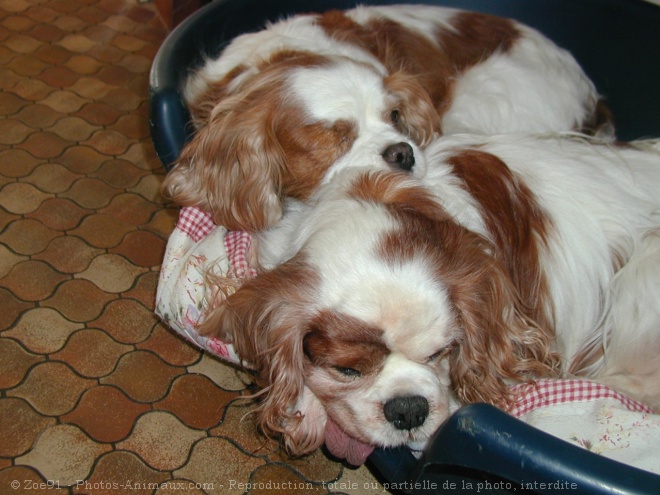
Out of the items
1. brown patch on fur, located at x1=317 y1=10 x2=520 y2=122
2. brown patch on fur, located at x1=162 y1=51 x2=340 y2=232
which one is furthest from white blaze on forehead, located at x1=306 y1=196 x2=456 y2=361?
brown patch on fur, located at x1=317 y1=10 x2=520 y2=122

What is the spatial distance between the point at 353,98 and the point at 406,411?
113cm

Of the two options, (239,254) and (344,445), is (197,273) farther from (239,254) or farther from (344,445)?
(344,445)

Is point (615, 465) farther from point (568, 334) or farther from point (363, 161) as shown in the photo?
point (363, 161)

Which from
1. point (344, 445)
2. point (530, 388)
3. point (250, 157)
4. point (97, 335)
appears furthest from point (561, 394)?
point (97, 335)

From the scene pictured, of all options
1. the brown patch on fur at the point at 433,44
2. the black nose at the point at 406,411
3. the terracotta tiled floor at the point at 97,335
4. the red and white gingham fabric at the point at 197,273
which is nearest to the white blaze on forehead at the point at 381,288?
the black nose at the point at 406,411

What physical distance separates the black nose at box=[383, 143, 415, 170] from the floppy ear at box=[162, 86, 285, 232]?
0.42m

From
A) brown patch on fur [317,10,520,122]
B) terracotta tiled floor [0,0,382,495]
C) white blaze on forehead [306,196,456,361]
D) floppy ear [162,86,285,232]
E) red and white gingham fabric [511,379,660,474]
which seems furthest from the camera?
brown patch on fur [317,10,520,122]

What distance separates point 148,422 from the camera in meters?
2.41

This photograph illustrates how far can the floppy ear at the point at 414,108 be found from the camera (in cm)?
256

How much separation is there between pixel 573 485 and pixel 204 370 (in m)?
1.60

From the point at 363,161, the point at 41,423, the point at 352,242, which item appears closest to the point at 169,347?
the point at 41,423

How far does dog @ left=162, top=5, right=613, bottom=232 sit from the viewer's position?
236 centimetres

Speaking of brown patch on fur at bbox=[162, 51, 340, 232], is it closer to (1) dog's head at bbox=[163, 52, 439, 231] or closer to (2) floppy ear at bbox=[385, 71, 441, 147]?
(1) dog's head at bbox=[163, 52, 439, 231]

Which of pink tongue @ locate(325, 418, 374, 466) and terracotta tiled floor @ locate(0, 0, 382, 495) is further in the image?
terracotta tiled floor @ locate(0, 0, 382, 495)
